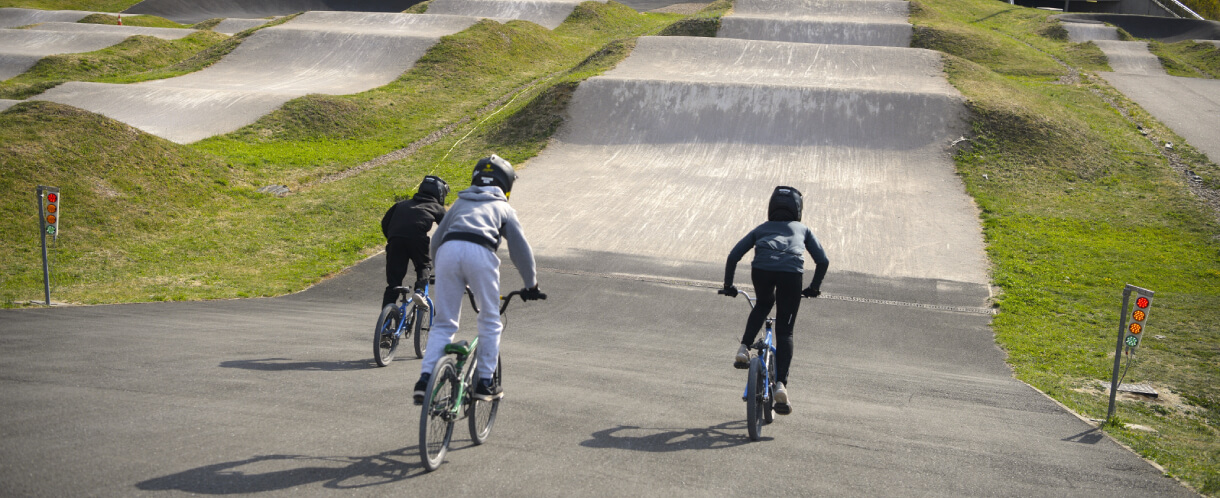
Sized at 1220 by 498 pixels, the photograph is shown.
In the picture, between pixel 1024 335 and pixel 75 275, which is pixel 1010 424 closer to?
pixel 1024 335

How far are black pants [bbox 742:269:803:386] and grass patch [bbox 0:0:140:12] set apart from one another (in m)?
79.5

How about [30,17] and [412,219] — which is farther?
[30,17]

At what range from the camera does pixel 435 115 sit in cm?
3189

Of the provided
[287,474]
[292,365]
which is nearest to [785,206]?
[287,474]

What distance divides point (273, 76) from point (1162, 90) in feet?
128

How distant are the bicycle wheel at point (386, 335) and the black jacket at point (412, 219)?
811 mm

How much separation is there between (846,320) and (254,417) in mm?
9761

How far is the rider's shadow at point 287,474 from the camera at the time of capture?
15.8 feet

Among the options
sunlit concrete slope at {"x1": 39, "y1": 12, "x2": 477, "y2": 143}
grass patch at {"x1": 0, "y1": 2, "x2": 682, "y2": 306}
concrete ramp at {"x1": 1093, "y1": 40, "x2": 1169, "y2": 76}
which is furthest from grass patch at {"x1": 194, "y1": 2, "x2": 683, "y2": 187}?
concrete ramp at {"x1": 1093, "y1": 40, "x2": 1169, "y2": 76}

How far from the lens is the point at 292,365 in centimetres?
809

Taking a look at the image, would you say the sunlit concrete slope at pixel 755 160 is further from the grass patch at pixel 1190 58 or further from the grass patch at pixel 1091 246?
the grass patch at pixel 1190 58

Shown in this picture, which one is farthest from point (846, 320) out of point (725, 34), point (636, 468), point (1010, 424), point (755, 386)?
point (725, 34)

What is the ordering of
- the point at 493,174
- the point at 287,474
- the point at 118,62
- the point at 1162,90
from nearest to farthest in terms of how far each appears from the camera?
the point at 287,474, the point at 493,174, the point at 1162,90, the point at 118,62

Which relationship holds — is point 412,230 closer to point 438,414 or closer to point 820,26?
point 438,414
